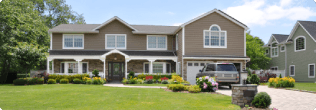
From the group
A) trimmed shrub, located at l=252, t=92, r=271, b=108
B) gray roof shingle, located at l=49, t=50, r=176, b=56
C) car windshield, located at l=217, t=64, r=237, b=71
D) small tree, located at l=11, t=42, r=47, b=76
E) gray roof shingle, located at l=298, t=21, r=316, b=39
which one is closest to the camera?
trimmed shrub, located at l=252, t=92, r=271, b=108

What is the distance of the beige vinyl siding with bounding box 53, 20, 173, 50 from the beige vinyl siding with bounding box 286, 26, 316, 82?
17171 mm

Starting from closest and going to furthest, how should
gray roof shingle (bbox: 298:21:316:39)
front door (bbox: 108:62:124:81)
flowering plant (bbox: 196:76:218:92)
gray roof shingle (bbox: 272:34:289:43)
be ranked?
flowering plant (bbox: 196:76:218:92)
front door (bbox: 108:62:124:81)
gray roof shingle (bbox: 298:21:316:39)
gray roof shingle (bbox: 272:34:289:43)

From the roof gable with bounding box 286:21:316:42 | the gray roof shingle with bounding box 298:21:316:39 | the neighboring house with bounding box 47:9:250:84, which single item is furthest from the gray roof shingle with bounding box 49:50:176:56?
the gray roof shingle with bounding box 298:21:316:39

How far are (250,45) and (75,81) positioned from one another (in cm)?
2619

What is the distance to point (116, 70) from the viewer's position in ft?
75.8

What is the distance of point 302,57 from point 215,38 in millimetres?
11534

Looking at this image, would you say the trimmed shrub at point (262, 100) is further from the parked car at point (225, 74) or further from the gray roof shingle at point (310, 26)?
the gray roof shingle at point (310, 26)

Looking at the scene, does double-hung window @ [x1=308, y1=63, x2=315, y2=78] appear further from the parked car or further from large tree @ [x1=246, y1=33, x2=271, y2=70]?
the parked car

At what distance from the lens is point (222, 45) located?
21547 mm

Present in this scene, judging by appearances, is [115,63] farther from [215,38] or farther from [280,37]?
[280,37]

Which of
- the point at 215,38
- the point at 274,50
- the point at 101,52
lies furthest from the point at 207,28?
the point at 274,50

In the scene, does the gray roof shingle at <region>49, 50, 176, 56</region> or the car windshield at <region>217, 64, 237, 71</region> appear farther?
the gray roof shingle at <region>49, 50, 176, 56</region>

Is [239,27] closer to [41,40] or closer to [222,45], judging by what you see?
[222,45]

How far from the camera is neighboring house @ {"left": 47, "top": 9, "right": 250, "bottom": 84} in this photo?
20969 mm
